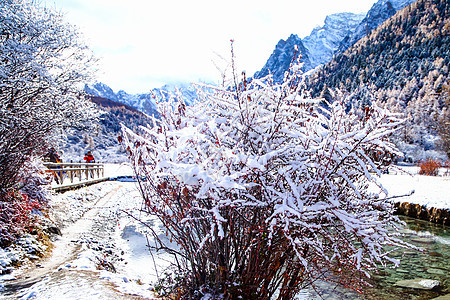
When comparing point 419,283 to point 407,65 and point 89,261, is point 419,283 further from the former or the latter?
point 407,65

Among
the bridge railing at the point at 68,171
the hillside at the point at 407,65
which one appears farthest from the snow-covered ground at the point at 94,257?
the hillside at the point at 407,65

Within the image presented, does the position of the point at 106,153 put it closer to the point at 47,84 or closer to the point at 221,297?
the point at 47,84

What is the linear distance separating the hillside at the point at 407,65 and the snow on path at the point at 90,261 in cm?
5317

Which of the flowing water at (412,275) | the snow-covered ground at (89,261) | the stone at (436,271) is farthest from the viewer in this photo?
the stone at (436,271)

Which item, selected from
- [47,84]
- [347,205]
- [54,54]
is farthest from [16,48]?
[347,205]

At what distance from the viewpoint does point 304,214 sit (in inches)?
67.0

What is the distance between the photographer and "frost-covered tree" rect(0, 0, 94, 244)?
566 centimetres

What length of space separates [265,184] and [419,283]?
20.2 feet

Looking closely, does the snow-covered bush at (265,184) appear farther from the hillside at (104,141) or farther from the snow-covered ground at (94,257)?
the hillside at (104,141)

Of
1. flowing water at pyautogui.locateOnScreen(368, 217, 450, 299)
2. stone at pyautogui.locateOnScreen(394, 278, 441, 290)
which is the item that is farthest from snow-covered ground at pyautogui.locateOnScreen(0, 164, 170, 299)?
stone at pyautogui.locateOnScreen(394, 278, 441, 290)

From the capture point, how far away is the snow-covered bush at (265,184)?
175cm

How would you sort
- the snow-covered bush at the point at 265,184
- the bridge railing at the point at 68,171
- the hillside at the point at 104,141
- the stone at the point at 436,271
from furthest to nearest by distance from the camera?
1. the hillside at the point at 104,141
2. the bridge railing at the point at 68,171
3. the stone at the point at 436,271
4. the snow-covered bush at the point at 265,184

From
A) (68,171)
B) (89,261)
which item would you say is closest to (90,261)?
(89,261)

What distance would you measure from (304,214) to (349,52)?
149 m
